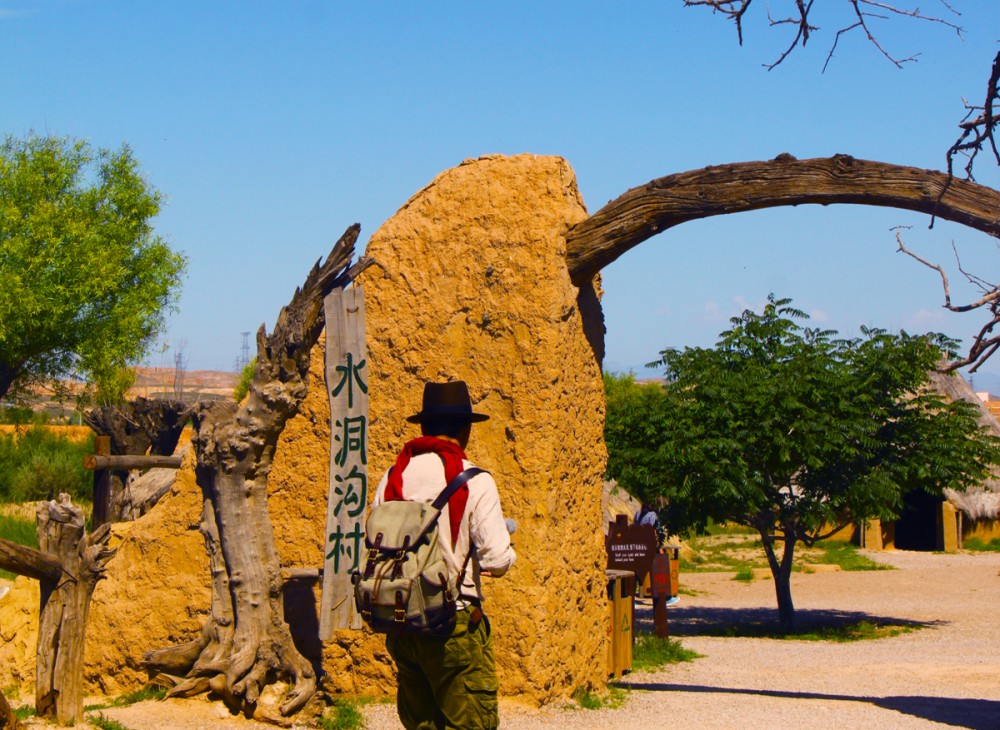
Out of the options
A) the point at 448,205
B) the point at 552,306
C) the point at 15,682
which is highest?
the point at 448,205

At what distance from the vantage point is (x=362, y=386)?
23.2 ft

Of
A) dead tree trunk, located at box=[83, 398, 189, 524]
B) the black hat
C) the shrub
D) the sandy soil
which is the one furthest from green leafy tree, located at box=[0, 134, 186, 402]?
the black hat

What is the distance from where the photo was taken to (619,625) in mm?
8773

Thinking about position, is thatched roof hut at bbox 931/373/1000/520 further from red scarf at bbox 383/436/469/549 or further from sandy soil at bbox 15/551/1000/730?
red scarf at bbox 383/436/469/549

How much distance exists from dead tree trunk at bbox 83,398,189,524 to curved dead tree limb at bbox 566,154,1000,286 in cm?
1046

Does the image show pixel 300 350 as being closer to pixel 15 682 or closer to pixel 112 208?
pixel 15 682

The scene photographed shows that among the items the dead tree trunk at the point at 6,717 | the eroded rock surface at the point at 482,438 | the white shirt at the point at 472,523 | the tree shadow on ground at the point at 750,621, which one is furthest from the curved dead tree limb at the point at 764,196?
the tree shadow on ground at the point at 750,621

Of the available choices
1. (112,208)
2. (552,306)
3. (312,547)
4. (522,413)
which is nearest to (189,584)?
(312,547)

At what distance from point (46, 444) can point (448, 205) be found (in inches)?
1037

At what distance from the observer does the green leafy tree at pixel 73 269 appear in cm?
2556

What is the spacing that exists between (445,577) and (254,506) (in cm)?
287

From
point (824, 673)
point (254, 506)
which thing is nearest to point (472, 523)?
point (254, 506)

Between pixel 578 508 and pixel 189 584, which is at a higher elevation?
pixel 578 508

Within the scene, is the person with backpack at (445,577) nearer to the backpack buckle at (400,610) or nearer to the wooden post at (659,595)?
the backpack buckle at (400,610)
